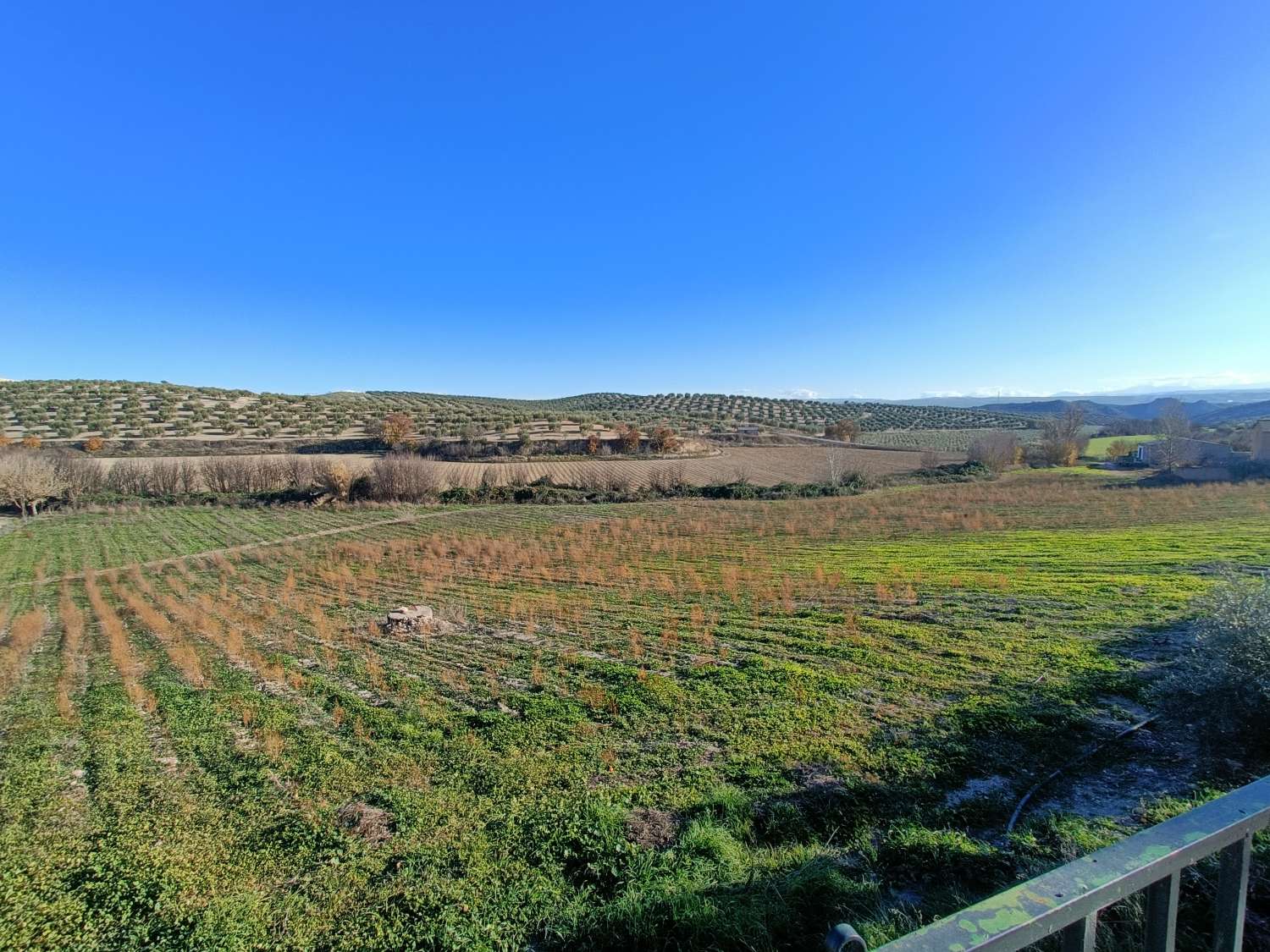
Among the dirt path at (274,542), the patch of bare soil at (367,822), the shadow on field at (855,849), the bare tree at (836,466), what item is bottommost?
the dirt path at (274,542)

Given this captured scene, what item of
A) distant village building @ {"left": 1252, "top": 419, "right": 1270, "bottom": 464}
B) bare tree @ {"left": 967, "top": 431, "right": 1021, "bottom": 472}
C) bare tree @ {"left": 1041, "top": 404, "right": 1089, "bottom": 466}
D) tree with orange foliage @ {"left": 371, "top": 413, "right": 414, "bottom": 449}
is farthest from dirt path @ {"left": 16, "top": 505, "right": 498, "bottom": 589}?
distant village building @ {"left": 1252, "top": 419, "right": 1270, "bottom": 464}

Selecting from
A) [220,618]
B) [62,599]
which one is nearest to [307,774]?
[220,618]

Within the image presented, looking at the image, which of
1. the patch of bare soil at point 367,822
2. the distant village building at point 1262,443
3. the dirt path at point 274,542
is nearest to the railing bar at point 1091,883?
the patch of bare soil at point 367,822

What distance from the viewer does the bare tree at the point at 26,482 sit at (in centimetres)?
3184

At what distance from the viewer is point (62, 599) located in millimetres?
15719

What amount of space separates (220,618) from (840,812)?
553 inches

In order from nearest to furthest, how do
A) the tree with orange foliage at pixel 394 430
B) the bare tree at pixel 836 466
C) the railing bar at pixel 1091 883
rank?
the railing bar at pixel 1091 883
the bare tree at pixel 836 466
the tree with orange foliage at pixel 394 430

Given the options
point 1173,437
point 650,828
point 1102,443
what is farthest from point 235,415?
point 1102,443

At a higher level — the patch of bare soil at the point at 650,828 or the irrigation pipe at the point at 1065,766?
the irrigation pipe at the point at 1065,766

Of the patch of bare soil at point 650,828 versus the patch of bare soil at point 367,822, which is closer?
the patch of bare soil at point 650,828

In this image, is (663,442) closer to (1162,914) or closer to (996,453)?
(996,453)

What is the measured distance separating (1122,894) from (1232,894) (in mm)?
667

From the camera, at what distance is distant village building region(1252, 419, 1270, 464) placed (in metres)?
46.1

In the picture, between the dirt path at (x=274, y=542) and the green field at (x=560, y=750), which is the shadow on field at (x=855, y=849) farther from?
the dirt path at (x=274, y=542)
